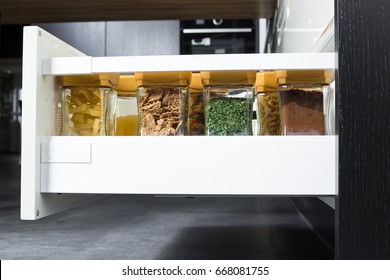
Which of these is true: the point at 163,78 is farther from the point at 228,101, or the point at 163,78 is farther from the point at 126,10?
the point at 126,10

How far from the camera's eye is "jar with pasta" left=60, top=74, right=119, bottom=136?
3.59 ft

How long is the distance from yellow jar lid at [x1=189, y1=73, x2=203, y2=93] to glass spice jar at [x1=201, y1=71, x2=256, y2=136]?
0.12m

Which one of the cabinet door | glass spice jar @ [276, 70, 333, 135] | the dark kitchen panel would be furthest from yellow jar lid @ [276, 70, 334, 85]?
the dark kitchen panel

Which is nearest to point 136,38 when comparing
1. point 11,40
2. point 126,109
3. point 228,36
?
point 228,36

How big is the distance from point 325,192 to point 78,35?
15.4 feet

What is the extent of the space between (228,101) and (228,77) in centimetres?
5

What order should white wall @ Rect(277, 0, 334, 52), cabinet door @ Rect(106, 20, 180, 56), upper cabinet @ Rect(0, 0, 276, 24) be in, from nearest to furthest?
white wall @ Rect(277, 0, 334, 52), upper cabinet @ Rect(0, 0, 276, 24), cabinet door @ Rect(106, 20, 180, 56)

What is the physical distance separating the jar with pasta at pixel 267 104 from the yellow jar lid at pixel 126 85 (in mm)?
301

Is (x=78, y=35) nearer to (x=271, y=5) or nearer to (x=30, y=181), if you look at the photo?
(x=271, y=5)

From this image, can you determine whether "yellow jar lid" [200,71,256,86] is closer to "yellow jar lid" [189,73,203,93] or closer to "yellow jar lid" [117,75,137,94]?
"yellow jar lid" [189,73,203,93]

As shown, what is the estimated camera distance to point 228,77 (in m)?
1.08

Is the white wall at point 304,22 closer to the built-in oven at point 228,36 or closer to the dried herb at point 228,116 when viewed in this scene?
the dried herb at point 228,116

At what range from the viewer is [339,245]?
2.76ft
